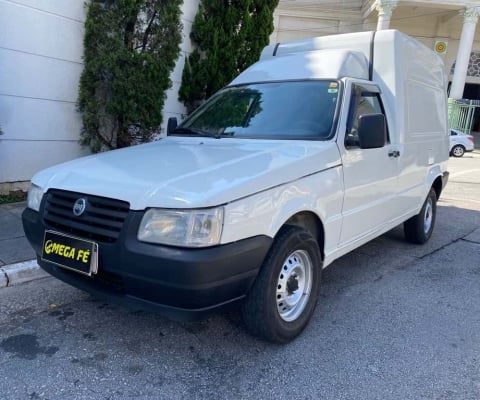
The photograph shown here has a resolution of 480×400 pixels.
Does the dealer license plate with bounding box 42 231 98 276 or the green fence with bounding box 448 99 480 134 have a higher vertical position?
the green fence with bounding box 448 99 480 134

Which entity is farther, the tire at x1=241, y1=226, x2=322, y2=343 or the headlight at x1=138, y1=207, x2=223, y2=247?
the tire at x1=241, y1=226, x2=322, y2=343

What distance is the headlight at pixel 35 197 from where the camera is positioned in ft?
10.3

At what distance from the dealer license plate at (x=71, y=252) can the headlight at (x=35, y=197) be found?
0.33 meters

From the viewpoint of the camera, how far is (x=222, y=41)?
7.87m

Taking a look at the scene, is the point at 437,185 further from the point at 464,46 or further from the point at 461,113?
the point at 464,46

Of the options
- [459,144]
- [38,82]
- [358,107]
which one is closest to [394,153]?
[358,107]

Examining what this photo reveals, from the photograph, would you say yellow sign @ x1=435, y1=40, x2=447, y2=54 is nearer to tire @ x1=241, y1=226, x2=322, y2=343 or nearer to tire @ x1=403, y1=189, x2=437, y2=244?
tire @ x1=403, y1=189, x2=437, y2=244

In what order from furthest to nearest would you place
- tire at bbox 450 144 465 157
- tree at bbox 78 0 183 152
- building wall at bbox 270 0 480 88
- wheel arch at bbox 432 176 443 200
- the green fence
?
building wall at bbox 270 0 480 88 < the green fence < tire at bbox 450 144 465 157 < tree at bbox 78 0 183 152 < wheel arch at bbox 432 176 443 200

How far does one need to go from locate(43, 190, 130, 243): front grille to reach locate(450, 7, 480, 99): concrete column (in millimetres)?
24517

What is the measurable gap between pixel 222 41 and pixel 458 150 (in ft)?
51.0

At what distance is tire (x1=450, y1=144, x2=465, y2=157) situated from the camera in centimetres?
1954

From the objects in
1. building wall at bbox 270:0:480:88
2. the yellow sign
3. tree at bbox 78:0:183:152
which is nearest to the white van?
tree at bbox 78:0:183:152

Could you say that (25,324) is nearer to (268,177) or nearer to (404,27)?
(268,177)

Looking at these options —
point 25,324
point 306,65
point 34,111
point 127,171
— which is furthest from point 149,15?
point 25,324
